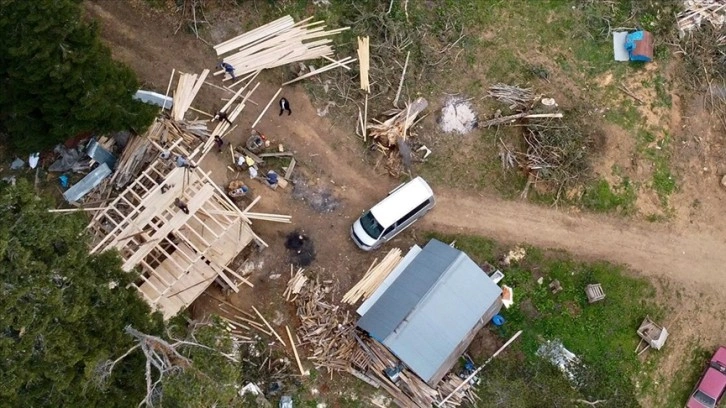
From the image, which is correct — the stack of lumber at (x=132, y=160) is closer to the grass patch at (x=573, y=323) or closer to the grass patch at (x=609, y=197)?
the grass patch at (x=573, y=323)

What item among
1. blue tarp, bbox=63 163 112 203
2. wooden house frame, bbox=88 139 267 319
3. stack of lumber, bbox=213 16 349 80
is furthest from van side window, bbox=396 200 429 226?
blue tarp, bbox=63 163 112 203

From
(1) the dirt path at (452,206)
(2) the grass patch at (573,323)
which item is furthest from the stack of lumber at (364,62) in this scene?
(2) the grass patch at (573,323)

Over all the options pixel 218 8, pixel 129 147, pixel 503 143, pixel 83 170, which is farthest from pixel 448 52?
pixel 83 170

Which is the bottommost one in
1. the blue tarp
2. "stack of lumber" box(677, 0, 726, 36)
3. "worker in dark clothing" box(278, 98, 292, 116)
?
the blue tarp

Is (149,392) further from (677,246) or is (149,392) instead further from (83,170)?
(677,246)

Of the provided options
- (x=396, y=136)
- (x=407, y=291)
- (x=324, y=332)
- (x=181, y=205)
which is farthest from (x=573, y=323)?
(x=181, y=205)

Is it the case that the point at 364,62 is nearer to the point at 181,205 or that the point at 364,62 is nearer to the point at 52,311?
the point at 181,205

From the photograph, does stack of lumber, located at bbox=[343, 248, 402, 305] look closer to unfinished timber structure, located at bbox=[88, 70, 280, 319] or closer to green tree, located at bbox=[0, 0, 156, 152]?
unfinished timber structure, located at bbox=[88, 70, 280, 319]
